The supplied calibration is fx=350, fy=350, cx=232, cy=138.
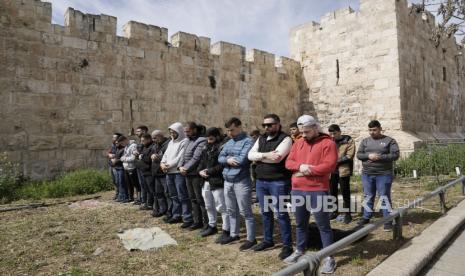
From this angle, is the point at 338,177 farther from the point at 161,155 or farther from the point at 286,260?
the point at 161,155

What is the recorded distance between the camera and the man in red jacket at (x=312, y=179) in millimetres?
3666

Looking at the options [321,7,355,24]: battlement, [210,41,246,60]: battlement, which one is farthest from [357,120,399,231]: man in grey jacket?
[321,7,355,24]: battlement

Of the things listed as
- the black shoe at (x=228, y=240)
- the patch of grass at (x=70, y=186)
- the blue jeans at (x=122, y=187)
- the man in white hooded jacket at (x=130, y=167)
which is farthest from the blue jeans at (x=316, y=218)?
the patch of grass at (x=70, y=186)

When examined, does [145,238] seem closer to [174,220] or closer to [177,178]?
[174,220]

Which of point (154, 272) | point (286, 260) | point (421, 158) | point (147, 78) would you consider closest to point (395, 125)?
point (421, 158)

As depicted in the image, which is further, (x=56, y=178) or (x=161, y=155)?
(x=56, y=178)

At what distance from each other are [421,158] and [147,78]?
813 centimetres

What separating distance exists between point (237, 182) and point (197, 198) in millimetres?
1132

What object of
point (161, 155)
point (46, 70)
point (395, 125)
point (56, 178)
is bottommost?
point (56, 178)

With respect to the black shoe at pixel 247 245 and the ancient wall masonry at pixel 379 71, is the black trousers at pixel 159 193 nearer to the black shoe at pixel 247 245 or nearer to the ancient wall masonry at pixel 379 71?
the black shoe at pixel 247 245

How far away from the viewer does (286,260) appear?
3.90 meters

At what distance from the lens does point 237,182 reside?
4.53 m

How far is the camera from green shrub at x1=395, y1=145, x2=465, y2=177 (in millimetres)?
9484

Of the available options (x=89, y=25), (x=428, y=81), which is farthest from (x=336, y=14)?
(x=89, y=25)
